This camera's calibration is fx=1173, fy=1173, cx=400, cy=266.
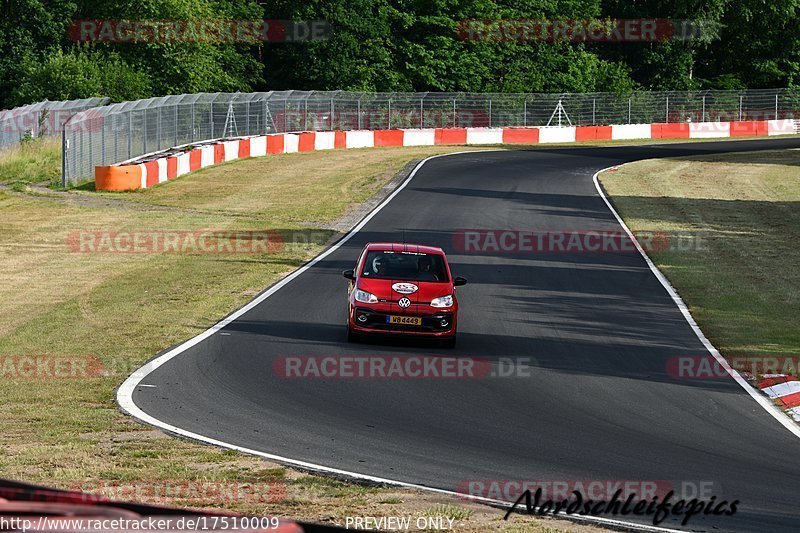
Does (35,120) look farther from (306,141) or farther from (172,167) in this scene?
(306,141)

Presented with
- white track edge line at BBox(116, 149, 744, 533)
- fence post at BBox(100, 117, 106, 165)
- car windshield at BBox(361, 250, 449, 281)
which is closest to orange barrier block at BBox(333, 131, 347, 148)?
fence post at BBox(100, 117, 106, 165)

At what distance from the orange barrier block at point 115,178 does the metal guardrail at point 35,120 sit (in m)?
8.92

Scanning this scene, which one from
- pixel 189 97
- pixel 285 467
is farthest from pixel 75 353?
pixel 189 97

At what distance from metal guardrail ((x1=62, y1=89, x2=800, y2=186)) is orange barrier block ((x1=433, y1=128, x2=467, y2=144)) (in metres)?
3.21

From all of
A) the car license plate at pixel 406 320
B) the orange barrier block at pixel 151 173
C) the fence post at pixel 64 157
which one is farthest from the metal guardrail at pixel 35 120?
the car license plate at pixel 406 320

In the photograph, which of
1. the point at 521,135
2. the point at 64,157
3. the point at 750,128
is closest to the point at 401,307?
the point at 64,157

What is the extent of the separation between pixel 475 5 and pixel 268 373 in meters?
63.7

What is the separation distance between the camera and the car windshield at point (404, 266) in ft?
60.8

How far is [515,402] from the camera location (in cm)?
1412

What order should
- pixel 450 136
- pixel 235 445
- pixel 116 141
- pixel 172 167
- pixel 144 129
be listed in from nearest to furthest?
1. pixel 235 445
2. pixel 116 141
3. pixel 172 167
4. pixel 144 129
5. pixel 450 136

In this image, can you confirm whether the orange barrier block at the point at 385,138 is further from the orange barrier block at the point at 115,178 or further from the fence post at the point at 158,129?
the orange barrier block at the point at 115,178

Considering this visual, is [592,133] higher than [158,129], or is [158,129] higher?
[158,129]

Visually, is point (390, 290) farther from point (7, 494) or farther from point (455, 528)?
point (7, 494)

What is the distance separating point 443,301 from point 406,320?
638 millimetres
